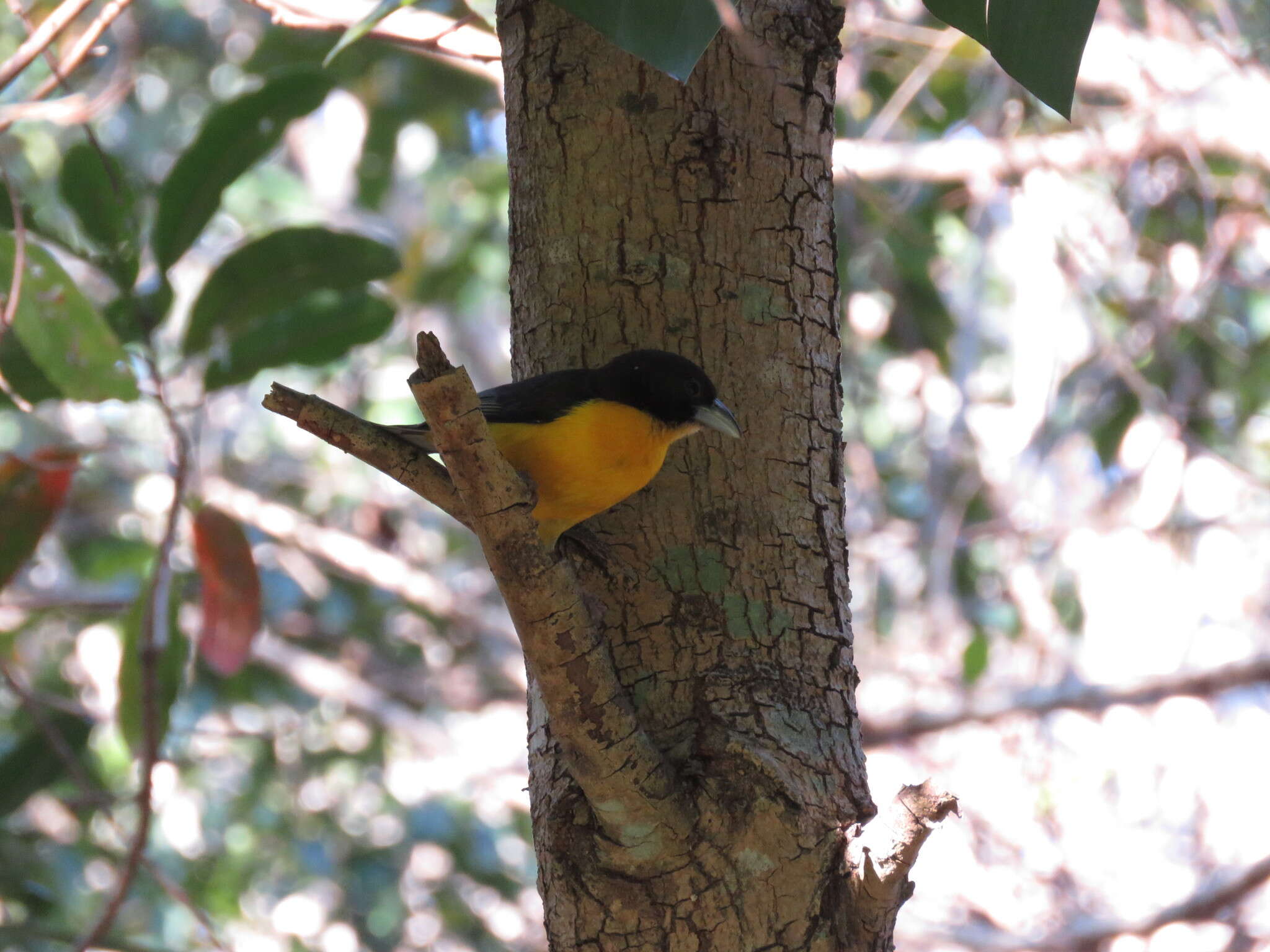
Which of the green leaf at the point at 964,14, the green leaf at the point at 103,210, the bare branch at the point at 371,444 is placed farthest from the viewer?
the green leaf at the point at 103,210

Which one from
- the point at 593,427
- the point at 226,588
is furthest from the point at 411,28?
the point at 593,427

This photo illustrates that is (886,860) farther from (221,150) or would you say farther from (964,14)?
(221,150)

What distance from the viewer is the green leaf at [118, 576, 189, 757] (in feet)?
11.8

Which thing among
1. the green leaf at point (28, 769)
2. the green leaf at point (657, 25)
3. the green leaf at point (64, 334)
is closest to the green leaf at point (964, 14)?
the green leaf at point (657, 25)

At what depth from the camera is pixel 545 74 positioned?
258cm

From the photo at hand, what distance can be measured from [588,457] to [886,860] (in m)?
1.01

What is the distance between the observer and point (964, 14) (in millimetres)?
2035

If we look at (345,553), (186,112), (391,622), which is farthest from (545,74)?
(186,112)

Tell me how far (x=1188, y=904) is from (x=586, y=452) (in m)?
3.36

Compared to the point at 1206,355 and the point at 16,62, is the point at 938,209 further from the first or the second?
the point at 16,62

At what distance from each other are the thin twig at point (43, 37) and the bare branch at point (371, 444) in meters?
1.39

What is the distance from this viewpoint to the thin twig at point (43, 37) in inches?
111

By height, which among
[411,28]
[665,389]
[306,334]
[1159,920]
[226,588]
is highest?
[411,28]

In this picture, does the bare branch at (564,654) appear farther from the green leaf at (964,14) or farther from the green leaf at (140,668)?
the green leaf at (140,668)
